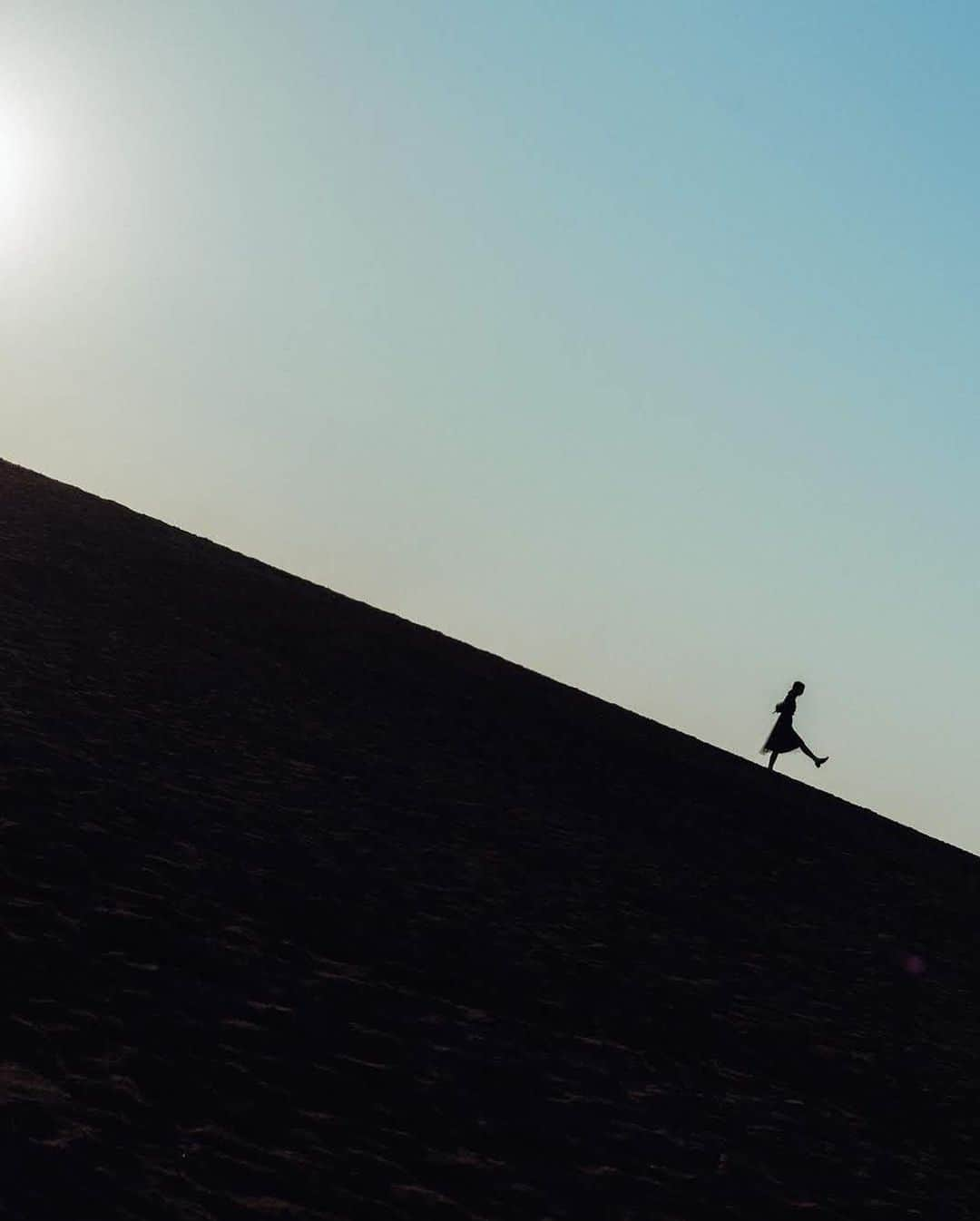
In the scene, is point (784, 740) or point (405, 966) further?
point (784, 740)

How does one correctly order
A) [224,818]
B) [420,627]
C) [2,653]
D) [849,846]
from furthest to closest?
[420,627], [849,846], [2,653], [224,818]

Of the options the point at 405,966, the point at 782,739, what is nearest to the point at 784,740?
the point at 782,739

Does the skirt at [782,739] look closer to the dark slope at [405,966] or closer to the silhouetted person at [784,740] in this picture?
the silhouetted person at [784,740]

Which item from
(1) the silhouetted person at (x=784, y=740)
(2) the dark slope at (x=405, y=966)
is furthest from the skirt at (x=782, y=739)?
(2) the dark slope at (x=405, y=966)

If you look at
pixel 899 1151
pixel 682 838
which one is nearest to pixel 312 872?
pixel 899 1151

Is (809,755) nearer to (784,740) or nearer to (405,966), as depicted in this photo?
(784,740)

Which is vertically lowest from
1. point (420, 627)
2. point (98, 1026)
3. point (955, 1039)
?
point (98, 1026)

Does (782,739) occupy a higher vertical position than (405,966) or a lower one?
higher

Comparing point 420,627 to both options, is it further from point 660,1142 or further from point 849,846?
point 660,1142

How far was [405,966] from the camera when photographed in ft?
17.0

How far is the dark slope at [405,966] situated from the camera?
144 inches

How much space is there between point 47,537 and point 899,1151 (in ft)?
27.8

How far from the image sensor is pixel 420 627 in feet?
47.0

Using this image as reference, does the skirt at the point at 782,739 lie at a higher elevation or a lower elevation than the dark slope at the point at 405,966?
higher
